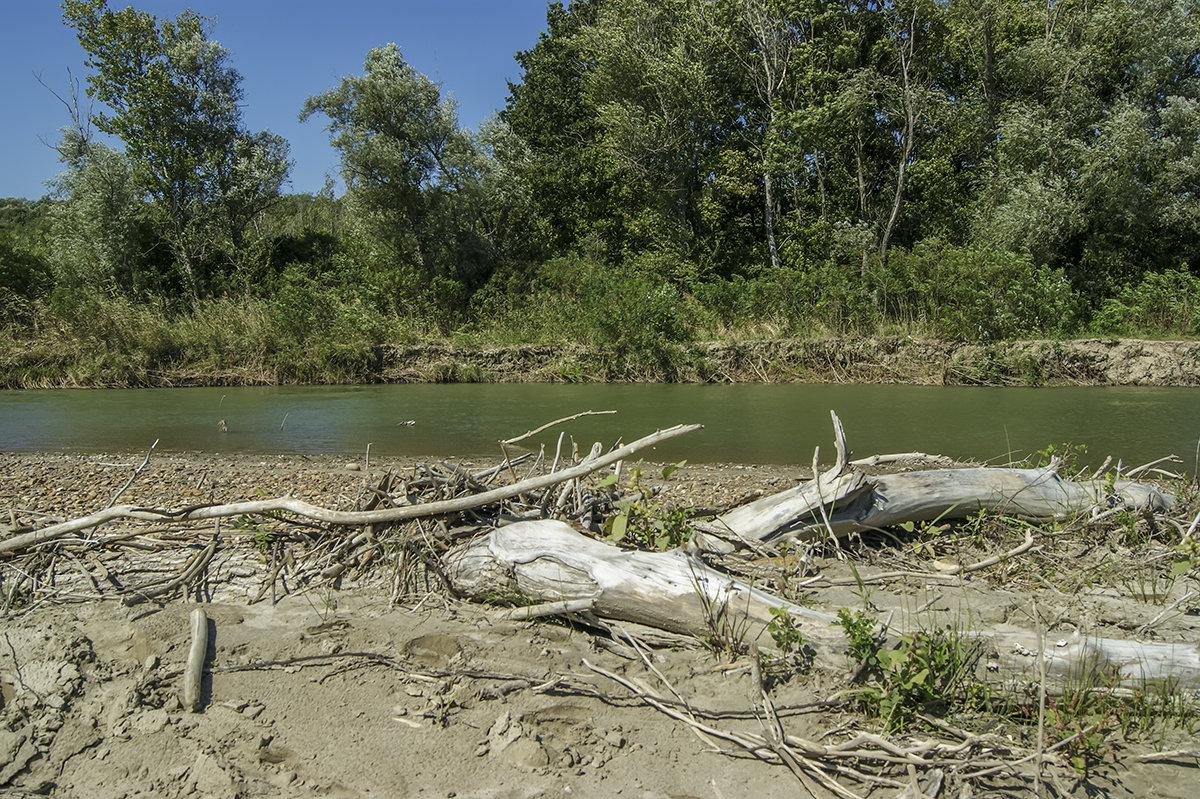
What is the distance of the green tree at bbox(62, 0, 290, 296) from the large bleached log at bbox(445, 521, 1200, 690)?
25.3 m

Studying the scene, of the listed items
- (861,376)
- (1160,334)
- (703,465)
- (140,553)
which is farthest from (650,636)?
(1160,334)

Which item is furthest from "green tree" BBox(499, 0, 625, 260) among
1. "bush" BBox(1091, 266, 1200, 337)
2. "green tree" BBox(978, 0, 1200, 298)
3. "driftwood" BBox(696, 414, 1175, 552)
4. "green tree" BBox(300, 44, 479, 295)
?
"driftwood" BBox(696, 414, 1175, 552)

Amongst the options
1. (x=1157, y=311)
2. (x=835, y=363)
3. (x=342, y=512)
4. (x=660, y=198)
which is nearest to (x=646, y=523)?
(x=342, y=512)

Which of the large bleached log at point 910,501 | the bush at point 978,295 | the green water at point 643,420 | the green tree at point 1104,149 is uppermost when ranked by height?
the green tree at point 1104,149

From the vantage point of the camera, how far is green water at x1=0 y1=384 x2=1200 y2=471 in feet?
31.0

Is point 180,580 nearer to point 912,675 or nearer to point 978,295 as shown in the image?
point 912,675

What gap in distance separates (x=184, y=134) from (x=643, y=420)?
2135 cm

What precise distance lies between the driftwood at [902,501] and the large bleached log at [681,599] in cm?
85

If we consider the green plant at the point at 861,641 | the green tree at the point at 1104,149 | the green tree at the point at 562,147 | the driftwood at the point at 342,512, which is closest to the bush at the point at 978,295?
the green tree at the point at 1104,149

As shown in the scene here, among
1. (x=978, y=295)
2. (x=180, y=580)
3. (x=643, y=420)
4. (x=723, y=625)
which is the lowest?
(x=643, y=420)

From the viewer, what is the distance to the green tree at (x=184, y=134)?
23000 millimetres

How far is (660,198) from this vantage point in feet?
85.1

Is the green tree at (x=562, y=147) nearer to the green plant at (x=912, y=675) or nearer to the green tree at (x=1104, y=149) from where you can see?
the green tree at (x=1104, y=149)

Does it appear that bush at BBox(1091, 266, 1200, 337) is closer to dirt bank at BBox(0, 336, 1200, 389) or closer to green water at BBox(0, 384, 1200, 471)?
dirt bank at BBox(0, 336, 1200, 389)
